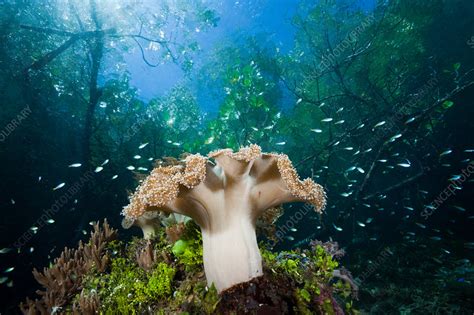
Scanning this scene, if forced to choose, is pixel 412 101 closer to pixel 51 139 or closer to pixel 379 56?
pixel 379 56

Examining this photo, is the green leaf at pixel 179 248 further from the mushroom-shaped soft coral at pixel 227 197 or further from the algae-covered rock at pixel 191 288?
the mushroom-shaped soft coral at pixel 227 197

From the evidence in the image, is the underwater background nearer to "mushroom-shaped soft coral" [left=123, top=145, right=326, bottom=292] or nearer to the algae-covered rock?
the algae-covered rock

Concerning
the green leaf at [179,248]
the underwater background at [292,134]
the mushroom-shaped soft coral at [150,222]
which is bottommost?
the green leaf at [179,248]

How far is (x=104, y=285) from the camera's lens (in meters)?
4.24

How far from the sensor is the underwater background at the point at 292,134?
11.3 metres

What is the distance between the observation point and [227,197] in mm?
3146

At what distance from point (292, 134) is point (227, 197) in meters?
16.7

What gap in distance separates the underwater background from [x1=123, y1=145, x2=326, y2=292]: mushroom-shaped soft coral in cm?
714

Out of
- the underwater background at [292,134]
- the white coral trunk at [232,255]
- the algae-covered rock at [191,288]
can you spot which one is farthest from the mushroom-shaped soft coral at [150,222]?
the underwater background at [292,134]

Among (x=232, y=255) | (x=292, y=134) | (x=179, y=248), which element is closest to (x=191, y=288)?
(x=179, y=248)

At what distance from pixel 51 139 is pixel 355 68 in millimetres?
19045

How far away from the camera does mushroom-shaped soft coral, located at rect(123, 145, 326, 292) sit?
287 centimetres

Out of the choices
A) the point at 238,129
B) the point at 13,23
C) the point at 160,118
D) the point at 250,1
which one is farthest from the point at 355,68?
the point at 250,1

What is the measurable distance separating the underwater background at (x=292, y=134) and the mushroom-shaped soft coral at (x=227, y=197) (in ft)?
23.4
